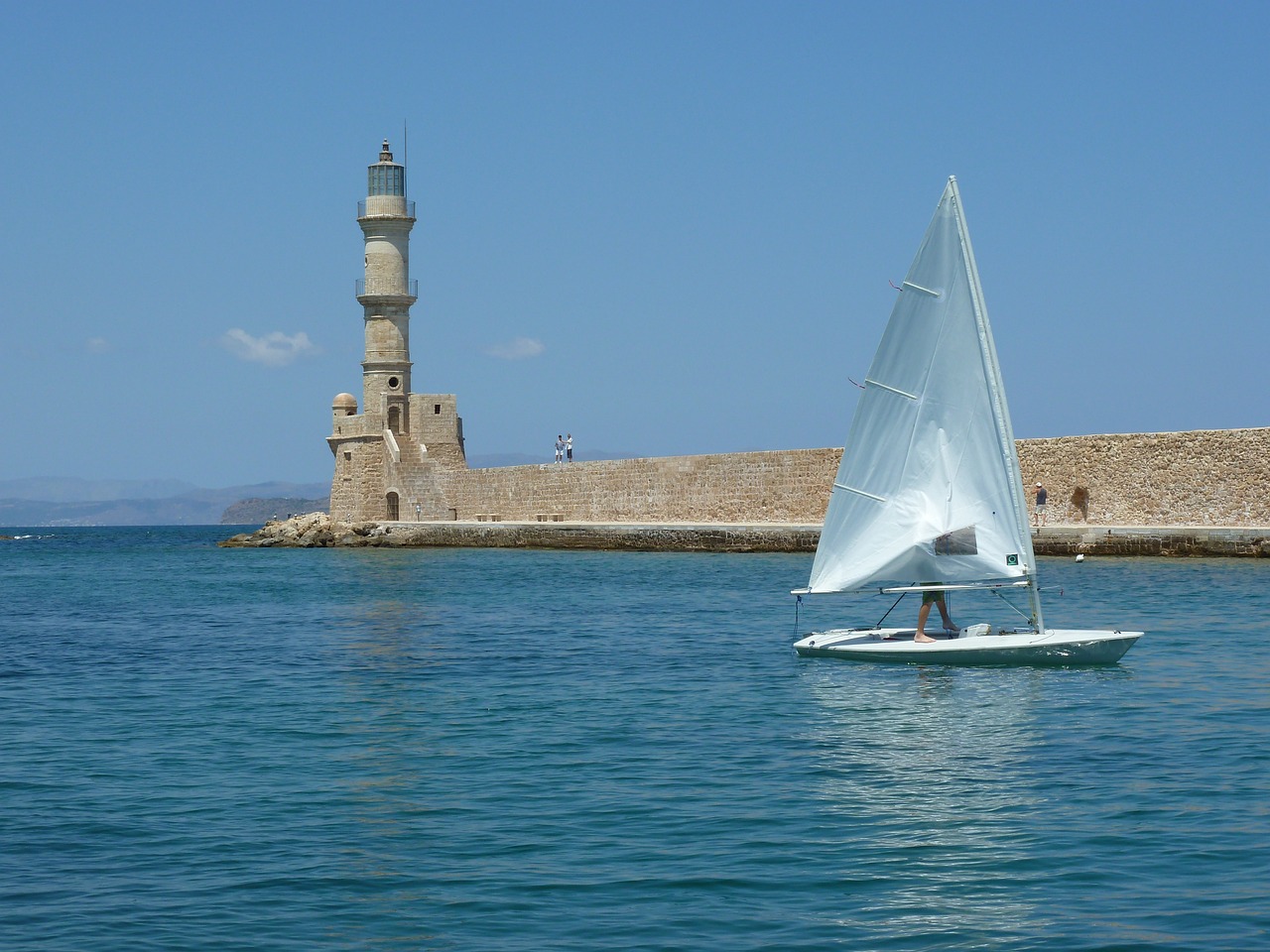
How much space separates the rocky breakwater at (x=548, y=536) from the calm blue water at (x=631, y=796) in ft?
52.7

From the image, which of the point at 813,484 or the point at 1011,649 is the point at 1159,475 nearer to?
the point at 813,484

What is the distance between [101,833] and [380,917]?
213cm


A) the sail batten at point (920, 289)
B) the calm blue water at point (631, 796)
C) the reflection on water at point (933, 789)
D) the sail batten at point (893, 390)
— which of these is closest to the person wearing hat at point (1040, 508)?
the calm blue water at point (631, 796)

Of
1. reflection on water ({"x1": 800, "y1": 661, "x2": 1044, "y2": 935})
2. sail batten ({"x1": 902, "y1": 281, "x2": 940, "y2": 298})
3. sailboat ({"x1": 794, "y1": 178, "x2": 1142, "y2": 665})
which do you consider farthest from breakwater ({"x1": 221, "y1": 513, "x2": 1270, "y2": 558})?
reflection on water ({"x1": 800, "y1": 661, "x2": 1044, "y2": 935})

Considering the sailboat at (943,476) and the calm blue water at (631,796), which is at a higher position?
the sailboat at (943,476)

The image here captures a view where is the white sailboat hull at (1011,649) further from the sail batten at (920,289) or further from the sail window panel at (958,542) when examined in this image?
the sail batten at (920,289)

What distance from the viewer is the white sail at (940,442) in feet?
43.2

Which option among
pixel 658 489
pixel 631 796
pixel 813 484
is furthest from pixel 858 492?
pixel 658 489

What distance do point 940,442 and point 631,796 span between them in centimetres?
606

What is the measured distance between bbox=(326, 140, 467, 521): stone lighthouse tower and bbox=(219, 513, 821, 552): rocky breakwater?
125 centimetres

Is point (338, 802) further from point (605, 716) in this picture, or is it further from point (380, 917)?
point (605, 716)

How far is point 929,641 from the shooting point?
13.3 metres

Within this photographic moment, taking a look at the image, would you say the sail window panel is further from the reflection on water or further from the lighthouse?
the lighthouse

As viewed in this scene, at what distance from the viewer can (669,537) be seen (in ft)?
116
